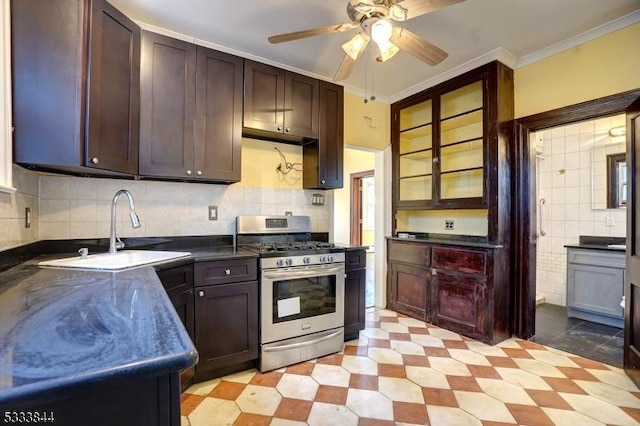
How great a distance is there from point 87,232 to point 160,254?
1.88 feet

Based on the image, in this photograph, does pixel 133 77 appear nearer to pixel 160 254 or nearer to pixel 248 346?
pixel 160 254

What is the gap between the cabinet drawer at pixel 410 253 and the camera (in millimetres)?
3160

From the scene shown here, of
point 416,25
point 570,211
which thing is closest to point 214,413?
point 416,25

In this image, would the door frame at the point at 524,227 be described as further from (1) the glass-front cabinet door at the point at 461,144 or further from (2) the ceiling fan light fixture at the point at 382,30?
(2) the ceiling fan light fixture at the point at 382,30

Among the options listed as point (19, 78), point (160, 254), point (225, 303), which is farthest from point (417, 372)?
point (19, 78)

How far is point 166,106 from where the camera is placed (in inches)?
86.5

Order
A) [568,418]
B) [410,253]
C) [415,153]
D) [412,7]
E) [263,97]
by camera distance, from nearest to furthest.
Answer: [412,7], [568,418], [263,97], [410,253], [415,153]

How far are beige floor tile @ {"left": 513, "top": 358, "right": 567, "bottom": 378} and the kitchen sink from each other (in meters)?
2.57

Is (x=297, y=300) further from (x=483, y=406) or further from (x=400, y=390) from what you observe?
(x=483, y=406)

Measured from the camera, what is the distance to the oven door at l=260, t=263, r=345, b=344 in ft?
7.30

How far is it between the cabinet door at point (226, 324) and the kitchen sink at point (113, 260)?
1.16 feet

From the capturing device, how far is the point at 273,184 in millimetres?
2994

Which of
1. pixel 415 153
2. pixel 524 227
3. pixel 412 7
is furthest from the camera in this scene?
pixel 415 153

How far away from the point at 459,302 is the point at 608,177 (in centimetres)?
233
